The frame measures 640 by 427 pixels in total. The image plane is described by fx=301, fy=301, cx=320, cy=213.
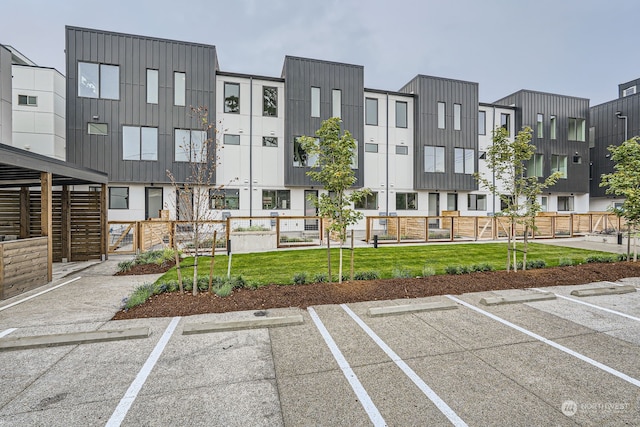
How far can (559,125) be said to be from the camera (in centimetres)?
2603

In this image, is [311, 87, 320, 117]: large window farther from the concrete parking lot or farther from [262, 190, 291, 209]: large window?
the concrete parking lot

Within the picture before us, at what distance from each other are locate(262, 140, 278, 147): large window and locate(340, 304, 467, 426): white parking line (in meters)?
16.6

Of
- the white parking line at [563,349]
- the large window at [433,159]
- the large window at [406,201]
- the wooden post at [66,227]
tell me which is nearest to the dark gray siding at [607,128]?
the large window at [433,159]

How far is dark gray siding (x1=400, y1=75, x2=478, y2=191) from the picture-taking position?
2220 cm

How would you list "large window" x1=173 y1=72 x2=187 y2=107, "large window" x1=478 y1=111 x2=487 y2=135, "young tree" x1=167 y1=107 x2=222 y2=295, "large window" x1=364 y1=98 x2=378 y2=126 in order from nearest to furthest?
"young tree" x1=167 y1=107 x2=222 y2=295 → "large window" x1=173 y1=72 x2=187 y2=107 → "large window" x1=364 y1=98 x2=378 y2=126 → "large window" x1=478 y1=111 x2=487 y2=135

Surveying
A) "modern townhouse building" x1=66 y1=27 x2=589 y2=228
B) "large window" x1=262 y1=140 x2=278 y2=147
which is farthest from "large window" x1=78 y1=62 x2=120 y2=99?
"large window" x1=262 y1=140 x2=278 y2=147

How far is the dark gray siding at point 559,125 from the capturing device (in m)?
24.9

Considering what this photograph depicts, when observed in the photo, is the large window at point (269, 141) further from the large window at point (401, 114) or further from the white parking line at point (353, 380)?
the white parking line at point (353, 380)

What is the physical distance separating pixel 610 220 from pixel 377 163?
51.1ft

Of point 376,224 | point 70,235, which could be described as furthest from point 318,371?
point 376,224

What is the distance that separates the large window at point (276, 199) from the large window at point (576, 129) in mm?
25464

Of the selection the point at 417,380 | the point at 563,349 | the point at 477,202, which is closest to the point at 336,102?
the point at 477,202

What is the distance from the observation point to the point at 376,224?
22.0 metres

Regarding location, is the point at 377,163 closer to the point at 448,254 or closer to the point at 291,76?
the point at 291,76
